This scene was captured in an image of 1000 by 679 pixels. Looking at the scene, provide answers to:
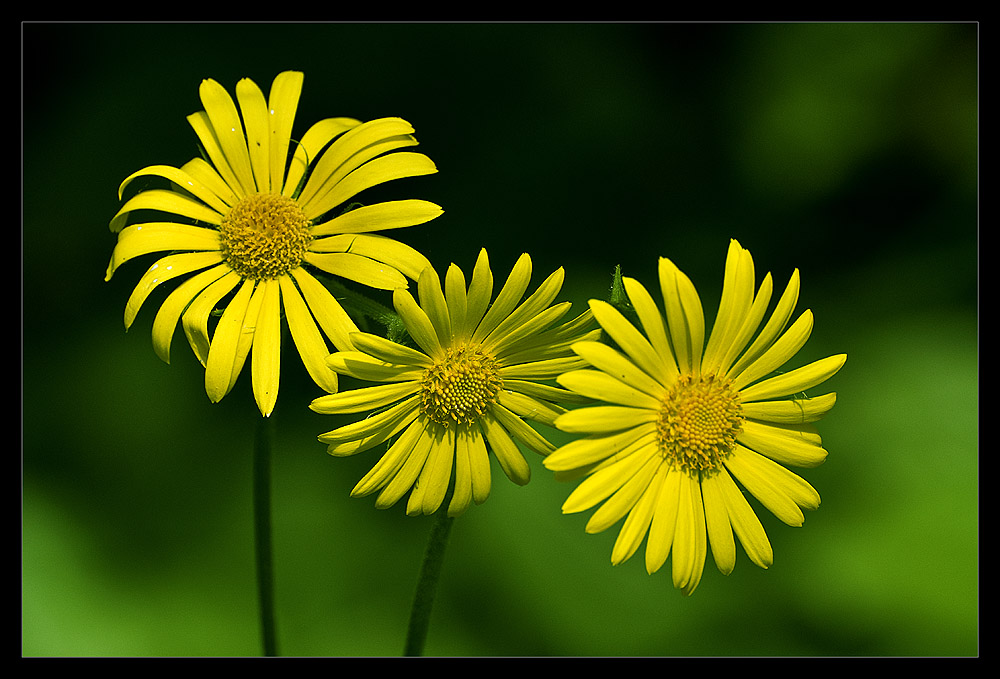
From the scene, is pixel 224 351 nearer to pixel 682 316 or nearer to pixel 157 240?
pixel 157 240

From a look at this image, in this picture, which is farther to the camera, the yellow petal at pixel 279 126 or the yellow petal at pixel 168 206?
the yellow petal at pixel 279 126

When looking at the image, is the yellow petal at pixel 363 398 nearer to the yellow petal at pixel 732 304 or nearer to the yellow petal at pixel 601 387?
the yellow petal at pixel 601 387

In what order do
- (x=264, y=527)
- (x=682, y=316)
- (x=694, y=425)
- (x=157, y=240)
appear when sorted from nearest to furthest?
(x=682, y=316)
(x=694, y=425)
(x=157, y=240)
(x=264, y=527)

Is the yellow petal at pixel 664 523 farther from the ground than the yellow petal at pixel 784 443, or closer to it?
closer to it

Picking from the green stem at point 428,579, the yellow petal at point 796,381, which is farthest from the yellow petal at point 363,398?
the yellow petal at point 796,381

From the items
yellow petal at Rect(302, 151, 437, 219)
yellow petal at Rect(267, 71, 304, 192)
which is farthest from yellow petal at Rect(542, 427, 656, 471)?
yellow petal at Rect(267, 71, 304, 192)

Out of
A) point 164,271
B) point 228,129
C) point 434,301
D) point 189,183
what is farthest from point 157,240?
point 434,301

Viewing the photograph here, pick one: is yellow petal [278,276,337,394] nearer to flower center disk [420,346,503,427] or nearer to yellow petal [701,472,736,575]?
flower center disk [420,346,503,427]
